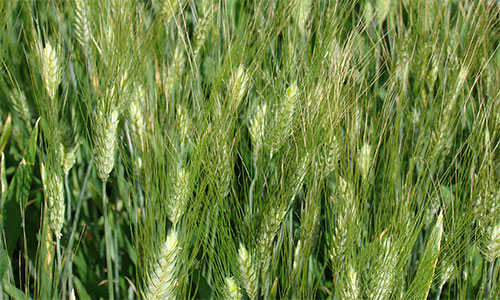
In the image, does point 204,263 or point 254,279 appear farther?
point 204,263

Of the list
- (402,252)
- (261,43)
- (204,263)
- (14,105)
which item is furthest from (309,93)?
Result: (14,105)

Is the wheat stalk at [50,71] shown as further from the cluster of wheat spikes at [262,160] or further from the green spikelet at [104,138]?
the green spikelet at [104,138]

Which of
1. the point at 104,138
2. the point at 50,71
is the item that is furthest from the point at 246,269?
the point at 50,71

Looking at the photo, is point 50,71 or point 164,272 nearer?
point 164,272

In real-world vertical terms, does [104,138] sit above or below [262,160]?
above

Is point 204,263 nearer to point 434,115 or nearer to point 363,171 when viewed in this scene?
point 363,171

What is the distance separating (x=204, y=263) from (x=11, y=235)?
381 millimetres

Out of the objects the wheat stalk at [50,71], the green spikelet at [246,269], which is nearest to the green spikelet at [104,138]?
the wheat stalk at [50,71]

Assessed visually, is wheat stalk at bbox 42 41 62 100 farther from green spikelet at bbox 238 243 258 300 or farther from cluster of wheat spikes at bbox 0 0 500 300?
green spikelet at bbox 238 243 258 300

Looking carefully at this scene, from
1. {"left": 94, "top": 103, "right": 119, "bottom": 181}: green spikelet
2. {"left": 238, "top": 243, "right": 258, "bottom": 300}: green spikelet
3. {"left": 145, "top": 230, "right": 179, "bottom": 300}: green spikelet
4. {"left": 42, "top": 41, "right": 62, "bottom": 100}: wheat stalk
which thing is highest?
{"left": 42, "top": 41, "right": 62, "bottom": 100}: wheat stalk

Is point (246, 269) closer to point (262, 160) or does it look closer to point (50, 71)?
point (262, 160)

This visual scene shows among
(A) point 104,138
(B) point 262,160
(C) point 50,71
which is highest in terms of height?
(C) point 50,71

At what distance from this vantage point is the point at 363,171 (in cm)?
84

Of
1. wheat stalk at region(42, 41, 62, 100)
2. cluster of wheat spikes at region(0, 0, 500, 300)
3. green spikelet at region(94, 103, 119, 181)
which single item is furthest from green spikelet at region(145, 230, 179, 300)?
wheat stalk at region(42, 41, 62, 100)
